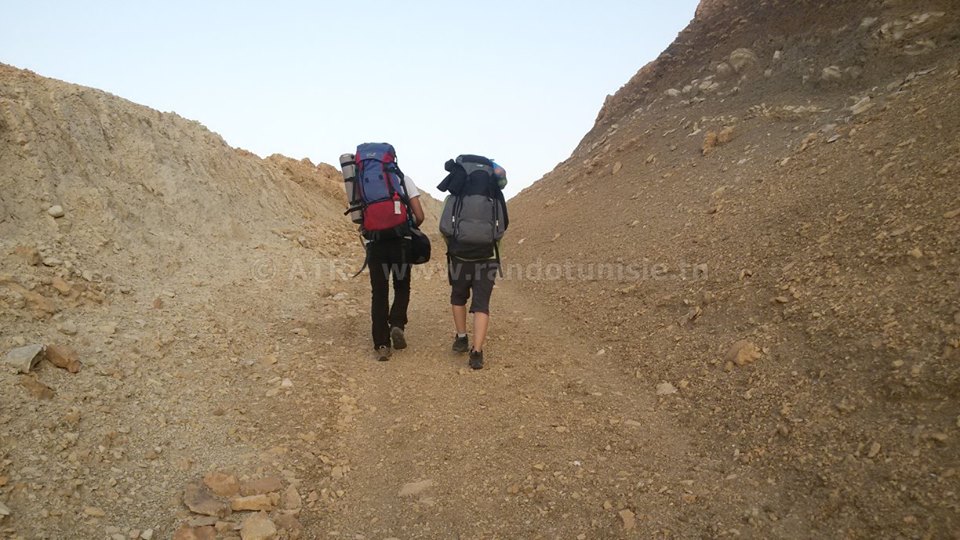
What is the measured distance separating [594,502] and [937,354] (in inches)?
86.8

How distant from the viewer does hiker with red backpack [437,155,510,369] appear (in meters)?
5.11

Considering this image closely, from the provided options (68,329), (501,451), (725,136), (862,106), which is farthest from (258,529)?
(725,136)

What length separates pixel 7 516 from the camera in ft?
8.64

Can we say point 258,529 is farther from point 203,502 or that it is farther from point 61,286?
point 61,286

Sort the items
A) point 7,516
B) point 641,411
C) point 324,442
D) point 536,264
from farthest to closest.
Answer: point 536,264
point 641,411
point 324,442
point 7,516

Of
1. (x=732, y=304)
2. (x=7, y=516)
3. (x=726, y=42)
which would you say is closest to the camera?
(x=7, y=516)

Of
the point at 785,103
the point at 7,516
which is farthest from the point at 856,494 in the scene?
the point at 785,103

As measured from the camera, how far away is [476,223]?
5.10 m

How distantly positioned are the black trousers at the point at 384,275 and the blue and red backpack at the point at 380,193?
129mm

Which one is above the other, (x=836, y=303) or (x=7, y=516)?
(x=836, y=303)

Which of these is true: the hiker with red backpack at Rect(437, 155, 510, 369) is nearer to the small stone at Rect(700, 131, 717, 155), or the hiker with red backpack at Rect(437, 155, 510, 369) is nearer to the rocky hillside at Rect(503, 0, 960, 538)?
the rocky hillside at Rect(503, 0, 960, 538)

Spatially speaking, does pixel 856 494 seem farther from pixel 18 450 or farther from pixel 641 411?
pixel 18 450

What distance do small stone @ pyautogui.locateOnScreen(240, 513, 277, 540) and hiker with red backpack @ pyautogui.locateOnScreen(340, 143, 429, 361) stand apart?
2417 mm

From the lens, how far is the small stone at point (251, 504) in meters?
3.13
